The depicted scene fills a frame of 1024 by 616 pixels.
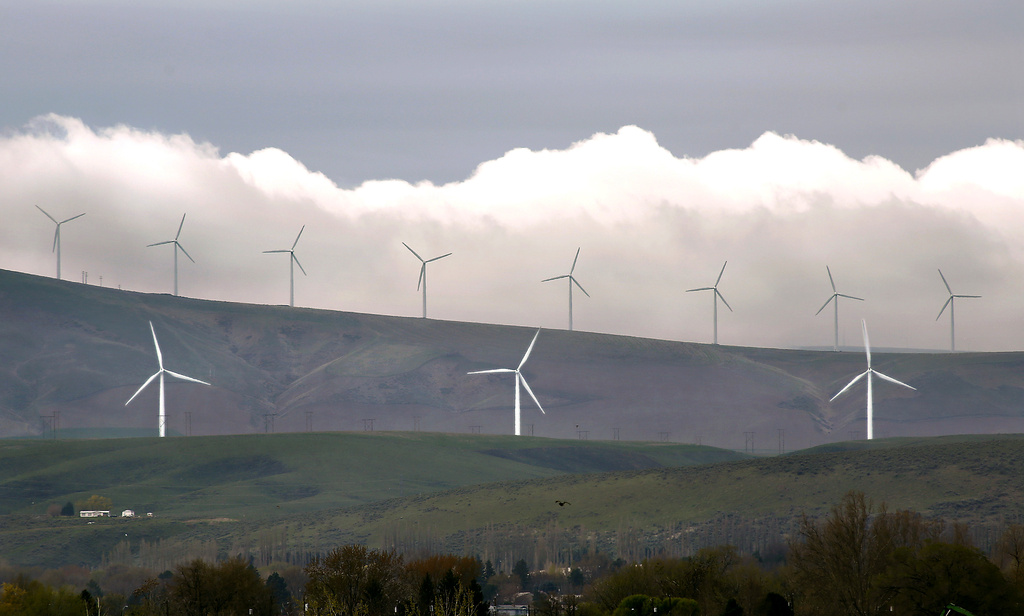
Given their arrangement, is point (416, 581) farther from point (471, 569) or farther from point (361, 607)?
point (361, 607)

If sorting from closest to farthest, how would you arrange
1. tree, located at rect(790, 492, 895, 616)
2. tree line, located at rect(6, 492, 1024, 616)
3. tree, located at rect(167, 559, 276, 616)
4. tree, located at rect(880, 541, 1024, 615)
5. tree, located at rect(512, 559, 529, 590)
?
tree, located at rect(880, 541, 1024, 615) < tree line, located at rect(6, 492, 1024, 616) < tree, located at rect(790, 492, 895, 616) < tree, located at rect(167, 559, 276, 616) < tree, located at rect(512, 559, 529, 590)

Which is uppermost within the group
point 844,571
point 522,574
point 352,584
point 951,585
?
point 844,571

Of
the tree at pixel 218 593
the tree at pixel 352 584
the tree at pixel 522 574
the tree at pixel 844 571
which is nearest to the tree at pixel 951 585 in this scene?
the tree at pixel 844 571

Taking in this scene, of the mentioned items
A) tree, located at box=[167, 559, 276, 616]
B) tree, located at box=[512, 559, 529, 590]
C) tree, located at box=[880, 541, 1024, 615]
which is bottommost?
tree, located at box=[512, 559, 529, 590]

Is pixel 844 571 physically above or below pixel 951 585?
above

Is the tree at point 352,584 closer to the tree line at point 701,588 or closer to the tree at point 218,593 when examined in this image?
the tree line at point 701,588

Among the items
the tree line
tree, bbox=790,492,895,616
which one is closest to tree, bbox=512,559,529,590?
the tree line

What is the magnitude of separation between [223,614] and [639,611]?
34.6 m

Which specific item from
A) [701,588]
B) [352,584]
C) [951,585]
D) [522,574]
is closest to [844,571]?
[951,585]

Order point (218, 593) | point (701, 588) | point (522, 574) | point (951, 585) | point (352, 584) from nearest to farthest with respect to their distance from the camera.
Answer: point (951, 585) → point (352, 584) → point (218, 593) → point (701, 588) → point (522, 574)

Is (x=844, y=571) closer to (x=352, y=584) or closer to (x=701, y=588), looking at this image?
(x=701, y=588)

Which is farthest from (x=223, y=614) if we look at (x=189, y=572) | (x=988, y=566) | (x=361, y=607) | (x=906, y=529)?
(x=906, y=529)

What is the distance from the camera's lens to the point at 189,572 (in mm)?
118125

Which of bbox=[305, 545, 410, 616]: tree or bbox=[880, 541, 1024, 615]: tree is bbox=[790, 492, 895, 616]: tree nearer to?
bbox=[880, 541, 1024, 615]: tree
